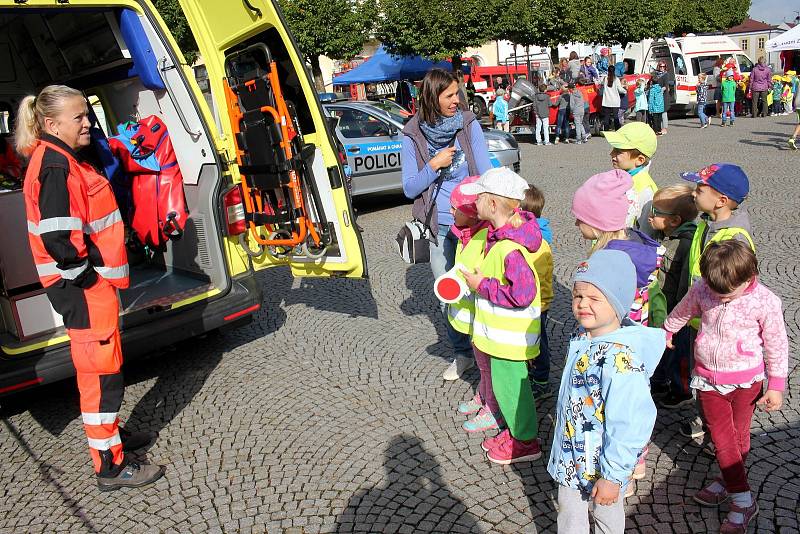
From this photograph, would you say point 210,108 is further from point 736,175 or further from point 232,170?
point 736,175

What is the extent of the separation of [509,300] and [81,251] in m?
1.97

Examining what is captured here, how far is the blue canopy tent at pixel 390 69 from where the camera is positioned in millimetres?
24517

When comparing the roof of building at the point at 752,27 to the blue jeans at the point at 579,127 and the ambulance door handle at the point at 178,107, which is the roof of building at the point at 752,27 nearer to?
the blue jeans at the point at 579,127

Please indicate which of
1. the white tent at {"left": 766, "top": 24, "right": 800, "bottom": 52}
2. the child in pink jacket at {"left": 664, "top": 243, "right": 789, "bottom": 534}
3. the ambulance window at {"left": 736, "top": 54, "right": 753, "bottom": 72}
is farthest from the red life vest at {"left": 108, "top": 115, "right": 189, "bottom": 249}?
the ambulance window at {"left": 736, "top": 54, "right": 753, "bottom": 72}

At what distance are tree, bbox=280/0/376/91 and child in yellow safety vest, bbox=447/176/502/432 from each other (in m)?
21.7

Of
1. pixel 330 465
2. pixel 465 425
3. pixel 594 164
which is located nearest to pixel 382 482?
pixel 330 465

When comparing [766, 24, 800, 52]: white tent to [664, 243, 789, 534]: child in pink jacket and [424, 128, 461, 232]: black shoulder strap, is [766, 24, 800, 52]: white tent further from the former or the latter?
[664, 243, 789, 534]: child in pink jacket

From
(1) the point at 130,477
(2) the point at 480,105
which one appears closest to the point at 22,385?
(1) the point at 130,477

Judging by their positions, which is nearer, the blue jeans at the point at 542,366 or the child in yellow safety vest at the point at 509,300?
the child in yellow safety vest at the point at 509,300

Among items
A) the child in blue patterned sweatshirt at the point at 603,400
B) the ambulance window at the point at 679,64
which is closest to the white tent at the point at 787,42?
the ambulance window at the point at 679,64

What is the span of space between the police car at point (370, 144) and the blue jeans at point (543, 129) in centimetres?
694

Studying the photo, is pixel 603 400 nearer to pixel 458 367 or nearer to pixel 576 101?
pixel 458 367

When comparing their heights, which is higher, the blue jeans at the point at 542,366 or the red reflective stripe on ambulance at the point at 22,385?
the red reflective stripe on ambulance at the point at 22,385

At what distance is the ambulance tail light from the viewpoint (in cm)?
457
